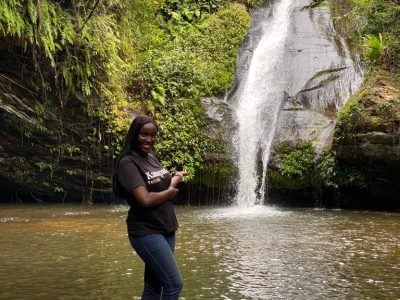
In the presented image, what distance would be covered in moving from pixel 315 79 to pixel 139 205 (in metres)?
12.3

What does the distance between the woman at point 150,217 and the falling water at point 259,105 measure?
32.7 feet

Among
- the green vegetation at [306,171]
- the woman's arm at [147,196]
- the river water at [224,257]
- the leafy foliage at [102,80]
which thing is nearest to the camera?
the woman's arm at [147,196]

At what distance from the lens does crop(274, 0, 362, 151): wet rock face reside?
539 inches

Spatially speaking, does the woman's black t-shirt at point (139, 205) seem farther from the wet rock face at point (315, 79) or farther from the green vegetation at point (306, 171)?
the wet rock face at point (315, 79)

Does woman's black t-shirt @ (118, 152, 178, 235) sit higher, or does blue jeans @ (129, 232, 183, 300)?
woman's black t-shirt @ (118, 152, 178, 235)

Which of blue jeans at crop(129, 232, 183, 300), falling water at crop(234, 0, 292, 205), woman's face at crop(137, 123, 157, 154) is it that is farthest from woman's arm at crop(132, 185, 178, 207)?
falling water at crop(234, 0, 292, 205)

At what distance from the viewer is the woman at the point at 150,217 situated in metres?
3.49

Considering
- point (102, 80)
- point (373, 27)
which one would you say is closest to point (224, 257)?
point (102, 80)

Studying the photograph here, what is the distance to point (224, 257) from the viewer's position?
6.66 meters

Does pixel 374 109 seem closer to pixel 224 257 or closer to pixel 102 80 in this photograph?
pixel 224 257

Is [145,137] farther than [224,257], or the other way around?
[224,257]

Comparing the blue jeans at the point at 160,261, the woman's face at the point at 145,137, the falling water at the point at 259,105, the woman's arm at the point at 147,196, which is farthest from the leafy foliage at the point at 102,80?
the blue jeans at the point at 160,261

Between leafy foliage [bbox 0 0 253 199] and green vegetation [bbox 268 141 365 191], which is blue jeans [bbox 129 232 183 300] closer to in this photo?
leafy foliage [bbox 0 0 253 199]

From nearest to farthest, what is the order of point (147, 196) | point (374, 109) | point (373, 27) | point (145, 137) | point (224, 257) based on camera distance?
1. point (147, 196)
2. point (145, 137)
3. point (224, 257)
4. point (374, 109)
5. point (373, 27)
